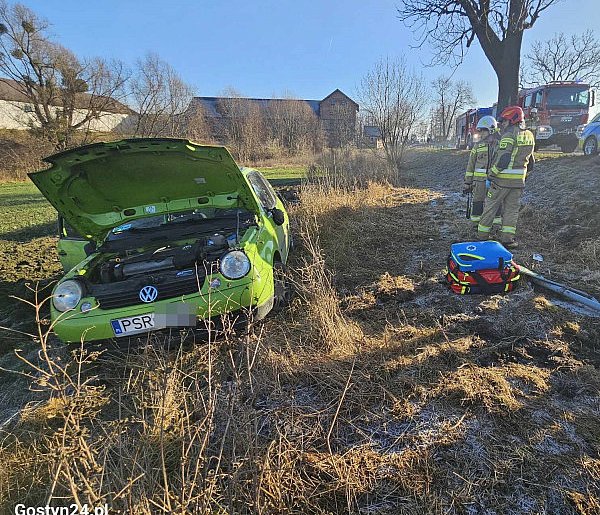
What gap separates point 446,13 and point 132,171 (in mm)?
16099

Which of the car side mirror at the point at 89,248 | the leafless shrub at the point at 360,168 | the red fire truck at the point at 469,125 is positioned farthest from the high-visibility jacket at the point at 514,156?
the red fire truck at the point at 469,125

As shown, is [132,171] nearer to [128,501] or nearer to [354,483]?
[128,501]

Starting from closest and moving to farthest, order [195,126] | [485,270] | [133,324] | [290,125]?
[133,324] < [485,270] < [195,126] < [290,125]

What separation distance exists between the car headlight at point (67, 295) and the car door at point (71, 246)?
3.55 ft

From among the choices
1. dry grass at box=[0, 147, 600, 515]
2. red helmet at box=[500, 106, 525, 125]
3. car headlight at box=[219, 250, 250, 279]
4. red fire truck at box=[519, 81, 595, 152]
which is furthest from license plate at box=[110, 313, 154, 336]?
red fire truck at box=[519, 81, 595, 152]

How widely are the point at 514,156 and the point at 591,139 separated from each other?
8.05 m

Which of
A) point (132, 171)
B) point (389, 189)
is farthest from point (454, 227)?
point (132, 171)

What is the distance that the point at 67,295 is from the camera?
9.16 ft

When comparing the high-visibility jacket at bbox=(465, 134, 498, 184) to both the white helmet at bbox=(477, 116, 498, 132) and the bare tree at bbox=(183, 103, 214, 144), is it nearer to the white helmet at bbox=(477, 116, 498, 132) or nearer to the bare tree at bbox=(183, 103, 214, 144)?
the white helmet at bbox=(477, 116, 498, 132)

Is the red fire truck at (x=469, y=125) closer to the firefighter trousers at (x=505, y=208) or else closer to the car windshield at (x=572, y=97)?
the car windshield at (x=572, y=97)

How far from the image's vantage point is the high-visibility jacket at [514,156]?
202 inches

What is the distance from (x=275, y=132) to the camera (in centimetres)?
3959

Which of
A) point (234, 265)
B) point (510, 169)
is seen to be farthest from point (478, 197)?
point (234, 265)

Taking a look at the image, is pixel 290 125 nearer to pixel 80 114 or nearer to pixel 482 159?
pixel 80 114
